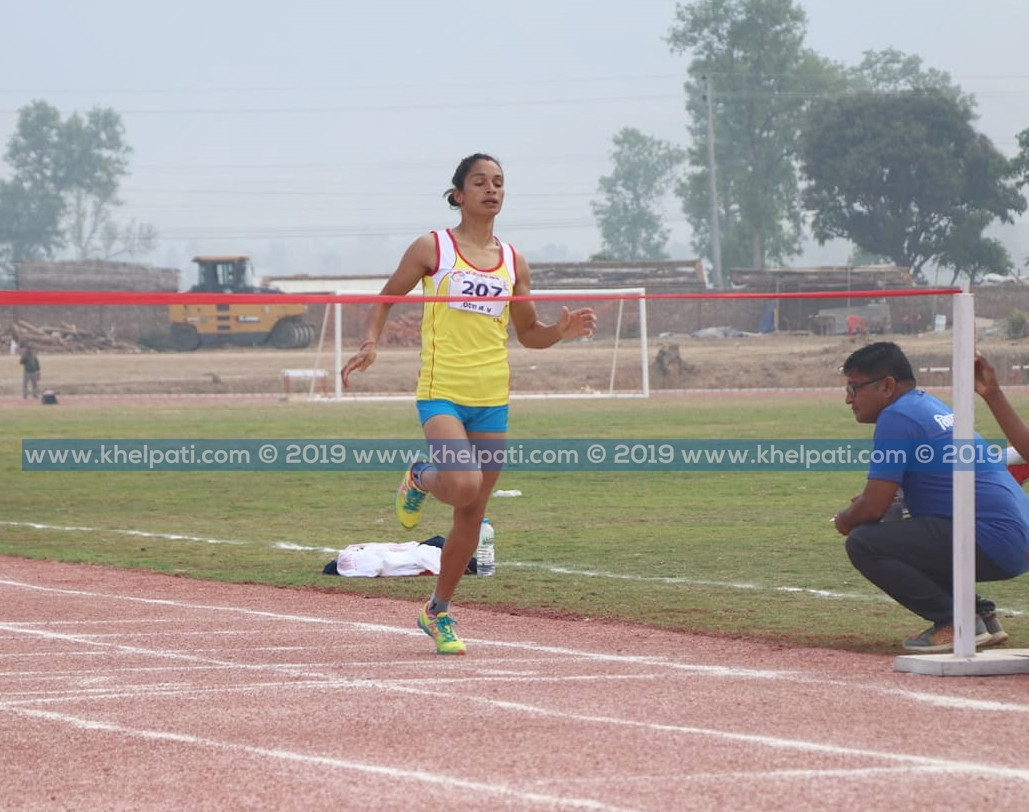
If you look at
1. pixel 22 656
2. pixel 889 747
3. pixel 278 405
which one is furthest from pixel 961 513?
pixel 278 405

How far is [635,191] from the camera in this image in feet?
497

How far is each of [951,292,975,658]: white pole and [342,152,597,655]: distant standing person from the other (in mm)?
1616

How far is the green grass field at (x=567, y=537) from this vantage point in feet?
30.8

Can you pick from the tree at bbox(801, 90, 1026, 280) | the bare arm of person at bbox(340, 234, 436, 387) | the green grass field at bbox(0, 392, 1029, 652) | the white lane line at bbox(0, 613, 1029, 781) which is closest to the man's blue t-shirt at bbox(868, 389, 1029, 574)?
the green grass field at bbox(0, 392, 1029, 652)

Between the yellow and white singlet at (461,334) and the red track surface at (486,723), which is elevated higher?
the yellow and white singlet at (461,334)

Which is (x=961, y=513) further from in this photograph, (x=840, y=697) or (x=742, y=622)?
(x=742, y=622)

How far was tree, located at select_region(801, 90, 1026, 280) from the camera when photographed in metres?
79.1

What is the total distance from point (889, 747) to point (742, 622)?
324 cm

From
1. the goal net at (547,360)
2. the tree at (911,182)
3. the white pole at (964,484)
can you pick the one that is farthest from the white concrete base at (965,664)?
the tree at (911,182)

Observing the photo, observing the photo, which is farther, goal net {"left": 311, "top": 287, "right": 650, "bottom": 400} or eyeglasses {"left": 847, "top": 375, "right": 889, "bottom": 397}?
goal net {"left": 311, "top": 287, "right": 650, "bottom": 400}

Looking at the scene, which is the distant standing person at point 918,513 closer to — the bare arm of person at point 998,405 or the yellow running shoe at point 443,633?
the bare arm of person at point 998,405

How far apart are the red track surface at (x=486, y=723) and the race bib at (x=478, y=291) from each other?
1.56m

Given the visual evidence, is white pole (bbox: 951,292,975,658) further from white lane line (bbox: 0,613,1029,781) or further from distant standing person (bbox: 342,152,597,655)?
distant standing person (bbox: 342,152,597,655)

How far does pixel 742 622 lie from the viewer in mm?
8750
